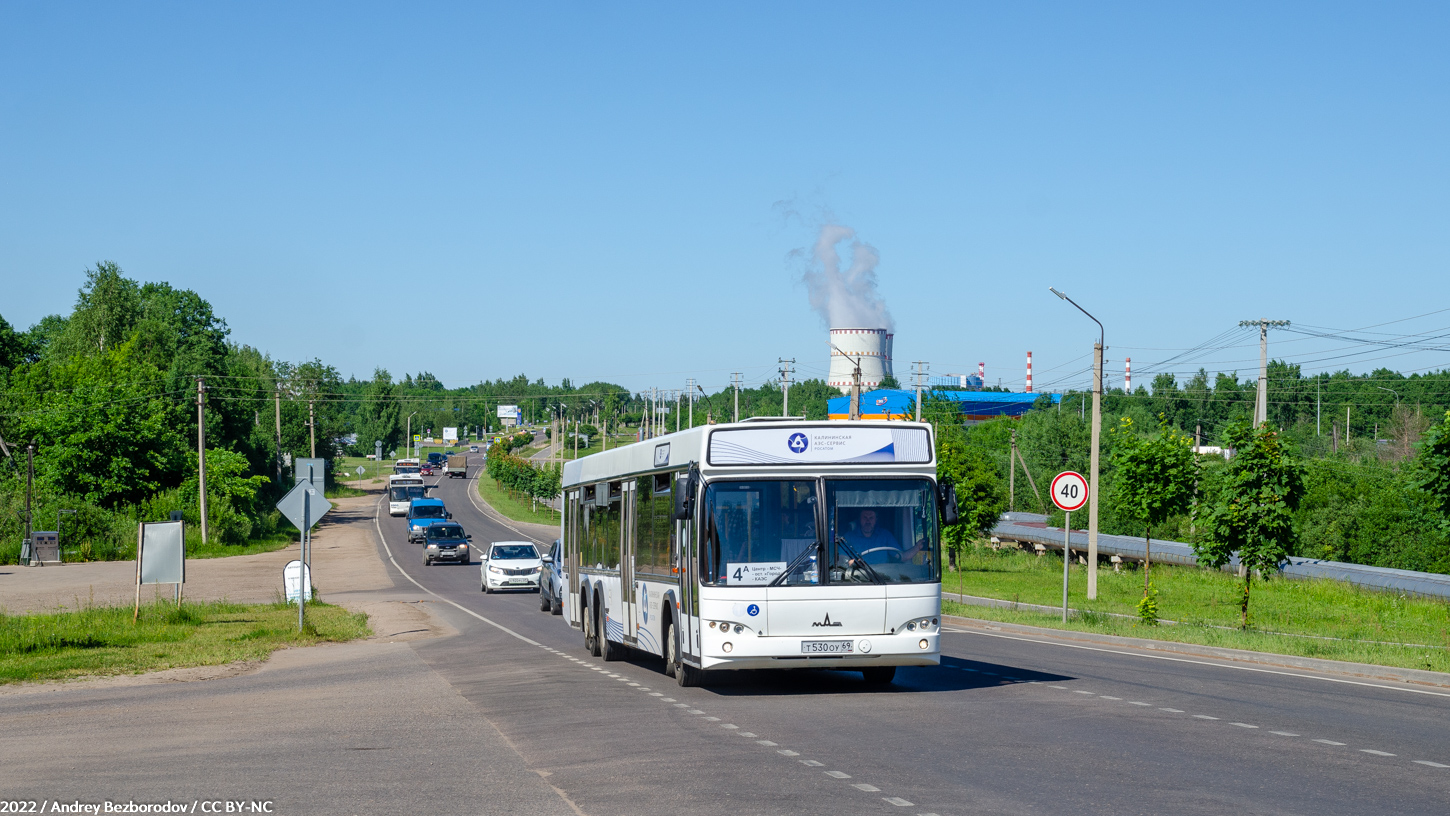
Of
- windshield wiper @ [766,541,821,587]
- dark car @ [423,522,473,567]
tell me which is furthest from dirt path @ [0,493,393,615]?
windshield wiper @ [766,541,821,587]

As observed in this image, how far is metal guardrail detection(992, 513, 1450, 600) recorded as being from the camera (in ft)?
148

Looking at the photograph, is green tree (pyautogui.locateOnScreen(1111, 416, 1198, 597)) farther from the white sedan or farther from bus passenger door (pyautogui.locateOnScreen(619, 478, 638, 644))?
bus passenger door (pyautogui.locateOnScreen(619, 478, 638, 644))

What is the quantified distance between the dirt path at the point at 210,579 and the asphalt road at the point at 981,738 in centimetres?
1973

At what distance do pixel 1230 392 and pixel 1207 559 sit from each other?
109 m

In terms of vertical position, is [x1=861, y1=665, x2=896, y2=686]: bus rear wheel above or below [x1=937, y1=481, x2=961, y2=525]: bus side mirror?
below

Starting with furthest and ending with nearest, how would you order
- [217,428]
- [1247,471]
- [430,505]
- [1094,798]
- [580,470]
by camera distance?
[217,428] < [430,505] < [1247,471] < [580,470] < [1094,798]

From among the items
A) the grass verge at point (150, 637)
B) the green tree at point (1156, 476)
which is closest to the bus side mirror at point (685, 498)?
the grass verge at point (150, 637)

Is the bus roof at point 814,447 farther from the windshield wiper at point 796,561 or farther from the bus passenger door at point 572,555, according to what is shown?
the bus passenger door at point 572,555

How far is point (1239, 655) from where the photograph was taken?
1992cm

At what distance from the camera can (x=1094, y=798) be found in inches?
333

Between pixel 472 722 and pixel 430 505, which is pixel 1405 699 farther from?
pixel 430 505

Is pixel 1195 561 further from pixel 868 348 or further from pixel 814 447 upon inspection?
pixel 868 348

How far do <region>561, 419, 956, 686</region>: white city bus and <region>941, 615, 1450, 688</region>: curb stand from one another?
6412 millimetres

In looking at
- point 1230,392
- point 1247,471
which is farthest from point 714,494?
point 1230,392
